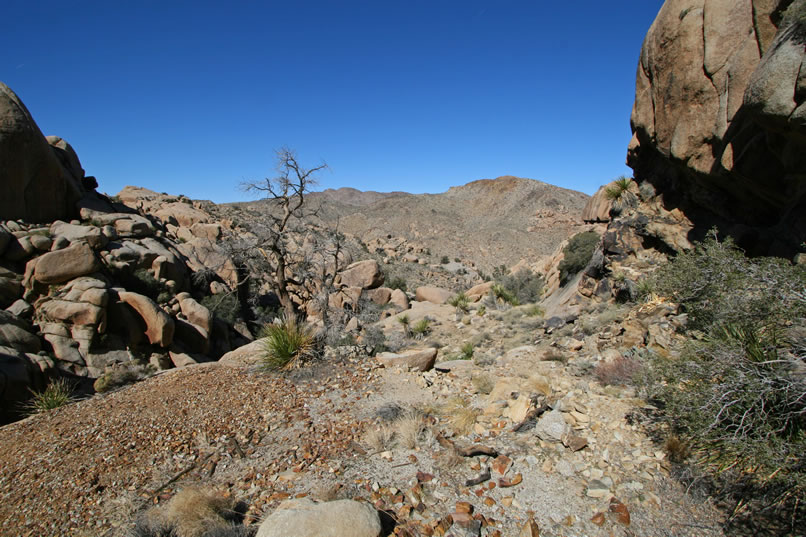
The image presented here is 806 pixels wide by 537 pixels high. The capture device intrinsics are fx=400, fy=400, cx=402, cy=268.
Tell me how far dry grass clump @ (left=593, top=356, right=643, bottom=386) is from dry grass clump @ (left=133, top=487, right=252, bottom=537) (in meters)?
5.28

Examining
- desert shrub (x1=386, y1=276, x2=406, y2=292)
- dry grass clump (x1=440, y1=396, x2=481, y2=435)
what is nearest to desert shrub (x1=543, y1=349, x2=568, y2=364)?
dry grass clump (x1=440, y1=396, x2=481, y2=435)

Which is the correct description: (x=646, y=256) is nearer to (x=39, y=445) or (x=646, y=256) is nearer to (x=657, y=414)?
(x=657, y=414)

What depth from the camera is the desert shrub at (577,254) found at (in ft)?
47.8

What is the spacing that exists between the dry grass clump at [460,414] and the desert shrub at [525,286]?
1133 cm

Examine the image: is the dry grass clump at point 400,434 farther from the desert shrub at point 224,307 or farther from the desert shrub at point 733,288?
the desert shrub at point 224,307

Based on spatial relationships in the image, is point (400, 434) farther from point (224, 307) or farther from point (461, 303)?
point (224, 307)

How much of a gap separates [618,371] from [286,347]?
5908 millimetres

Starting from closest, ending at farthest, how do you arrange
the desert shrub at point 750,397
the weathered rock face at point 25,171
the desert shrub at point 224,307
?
the desert shrub at point 750,397 → the weathered rock face at point 25,171 → the desert shrub at point 224,307

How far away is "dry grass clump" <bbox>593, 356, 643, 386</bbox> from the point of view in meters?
5.98

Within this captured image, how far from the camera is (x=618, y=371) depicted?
20.5ft

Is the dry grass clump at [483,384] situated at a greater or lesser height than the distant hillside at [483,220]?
lesser

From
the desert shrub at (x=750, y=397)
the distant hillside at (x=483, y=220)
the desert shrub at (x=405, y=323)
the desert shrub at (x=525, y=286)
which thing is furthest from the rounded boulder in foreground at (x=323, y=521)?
the distant hillside at (x=483, y=220)

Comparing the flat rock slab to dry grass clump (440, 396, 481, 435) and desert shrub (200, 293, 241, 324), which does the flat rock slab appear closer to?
dry grass clump (440, 396, 481, 435)

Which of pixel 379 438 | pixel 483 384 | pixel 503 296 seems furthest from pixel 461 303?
pixel 379 438
